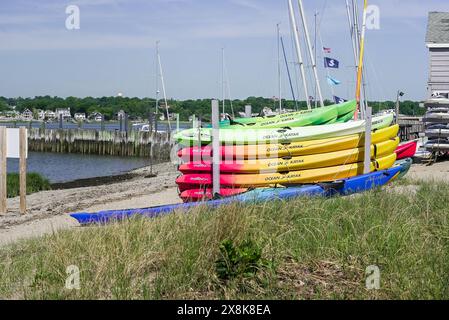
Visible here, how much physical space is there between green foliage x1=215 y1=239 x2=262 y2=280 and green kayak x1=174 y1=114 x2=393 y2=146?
7.41 metres

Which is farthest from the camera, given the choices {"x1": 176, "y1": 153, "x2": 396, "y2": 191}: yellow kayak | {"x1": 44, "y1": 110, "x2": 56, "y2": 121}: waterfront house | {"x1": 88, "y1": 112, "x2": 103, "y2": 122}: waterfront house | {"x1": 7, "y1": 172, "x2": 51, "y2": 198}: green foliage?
{"x1": 44, "y1": 110, "x2": 56, "y2": 121}: waterfront house

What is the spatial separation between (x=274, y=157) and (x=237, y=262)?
25.5 ft

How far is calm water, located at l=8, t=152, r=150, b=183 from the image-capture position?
36688 mm

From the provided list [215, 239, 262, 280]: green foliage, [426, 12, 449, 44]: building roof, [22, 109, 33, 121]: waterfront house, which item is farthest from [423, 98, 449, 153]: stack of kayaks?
[22, 109, 33, 121]: waterfront house

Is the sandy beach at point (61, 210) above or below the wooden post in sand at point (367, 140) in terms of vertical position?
below

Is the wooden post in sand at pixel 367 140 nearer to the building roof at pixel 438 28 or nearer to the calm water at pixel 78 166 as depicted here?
the building roof at pixel 438 28

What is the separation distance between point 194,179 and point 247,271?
714 cm

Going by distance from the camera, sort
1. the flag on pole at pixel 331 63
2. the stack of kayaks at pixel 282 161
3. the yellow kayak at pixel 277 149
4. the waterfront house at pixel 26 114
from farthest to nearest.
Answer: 1. the waterfront house at pixel 26 114
2. the flag on pole at pixel 331 63
3. the yellow kayak at pixel 277 149
4. the stack of kayaks at pixel 282 161

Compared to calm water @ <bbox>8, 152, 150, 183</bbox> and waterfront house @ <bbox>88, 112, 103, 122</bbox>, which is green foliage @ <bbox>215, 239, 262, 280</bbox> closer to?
calm water @ <bbox>8, 152, 150, 183</bbox>

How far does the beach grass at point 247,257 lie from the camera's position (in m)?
5.71

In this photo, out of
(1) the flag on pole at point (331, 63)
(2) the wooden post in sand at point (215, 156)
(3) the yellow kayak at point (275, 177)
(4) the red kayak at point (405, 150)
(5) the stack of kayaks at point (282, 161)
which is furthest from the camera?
(1) the flag on pole at point (331, 63)

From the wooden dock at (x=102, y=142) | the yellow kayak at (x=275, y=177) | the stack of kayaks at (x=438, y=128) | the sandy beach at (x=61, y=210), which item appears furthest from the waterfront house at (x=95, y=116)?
the yellow kayak at (x=275, y=177)

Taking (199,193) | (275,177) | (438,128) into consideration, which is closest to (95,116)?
(438,128)

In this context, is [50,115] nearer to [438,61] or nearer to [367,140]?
[438,61]
